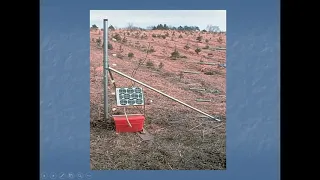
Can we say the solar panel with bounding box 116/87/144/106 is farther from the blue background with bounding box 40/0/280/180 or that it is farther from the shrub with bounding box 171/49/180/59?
the shrub with bounding box 171/49/180/59

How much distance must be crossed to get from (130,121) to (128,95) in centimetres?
25

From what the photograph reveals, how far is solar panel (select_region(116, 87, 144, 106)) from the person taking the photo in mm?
7148

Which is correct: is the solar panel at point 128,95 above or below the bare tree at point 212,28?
below

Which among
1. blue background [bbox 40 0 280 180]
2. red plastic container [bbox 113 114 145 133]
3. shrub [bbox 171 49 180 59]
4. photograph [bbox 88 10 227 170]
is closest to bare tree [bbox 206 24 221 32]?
photograph [bbox 88 10 227 170]
